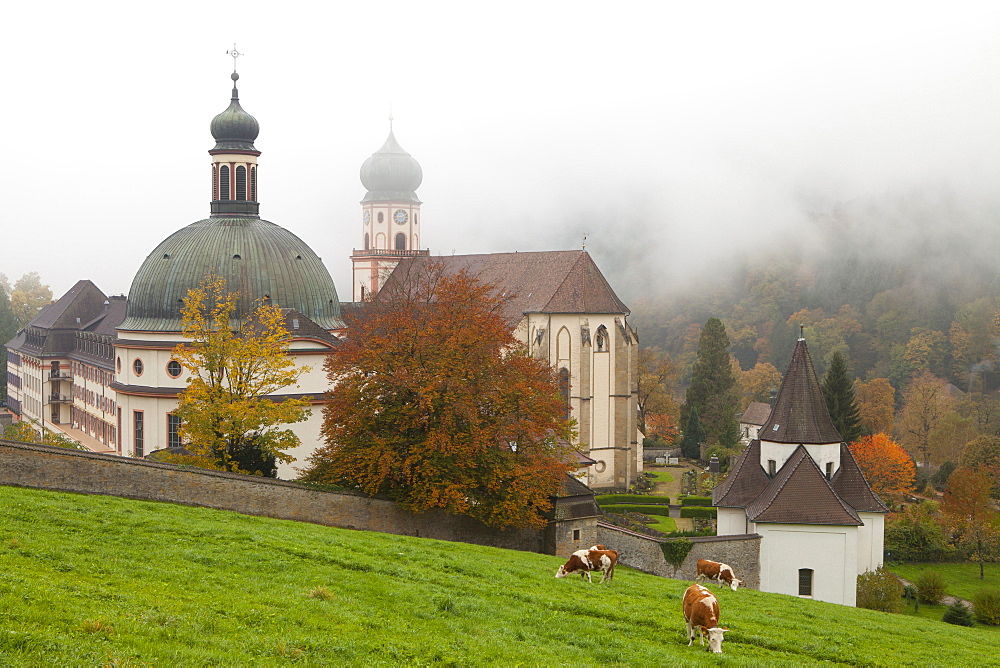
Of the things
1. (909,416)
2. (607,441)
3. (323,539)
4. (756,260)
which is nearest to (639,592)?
(323,539)

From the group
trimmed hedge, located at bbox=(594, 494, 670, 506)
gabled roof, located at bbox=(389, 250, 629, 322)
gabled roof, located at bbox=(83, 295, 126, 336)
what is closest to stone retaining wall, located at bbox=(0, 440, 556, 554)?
trimmed hedge, located at bbox=(594, 494, 670, 506)

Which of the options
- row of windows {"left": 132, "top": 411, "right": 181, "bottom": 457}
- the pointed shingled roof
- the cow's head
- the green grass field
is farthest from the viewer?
the green grass field

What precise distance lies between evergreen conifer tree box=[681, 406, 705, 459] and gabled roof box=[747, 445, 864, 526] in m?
33.2

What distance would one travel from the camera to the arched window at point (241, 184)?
43.0 metres

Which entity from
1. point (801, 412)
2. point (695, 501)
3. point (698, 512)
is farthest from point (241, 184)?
point (695, 501)

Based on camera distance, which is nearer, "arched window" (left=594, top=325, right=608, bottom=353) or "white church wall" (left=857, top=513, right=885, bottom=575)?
"white church wall" (left=857, top=513, right=885, bottom=575)

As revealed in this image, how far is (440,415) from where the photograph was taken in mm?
25984

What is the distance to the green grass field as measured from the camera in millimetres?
39188

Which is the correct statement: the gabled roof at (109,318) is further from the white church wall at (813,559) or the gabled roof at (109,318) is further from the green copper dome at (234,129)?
the white church wall at (813,559)

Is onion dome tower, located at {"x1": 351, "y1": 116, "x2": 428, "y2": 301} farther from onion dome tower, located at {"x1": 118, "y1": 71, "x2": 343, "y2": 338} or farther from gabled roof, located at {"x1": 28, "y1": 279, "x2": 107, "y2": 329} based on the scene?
onion dome tower, located at {"x1": 118, "y1": 71, "x2": 343, "y2": 338}

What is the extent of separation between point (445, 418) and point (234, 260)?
1685 cm

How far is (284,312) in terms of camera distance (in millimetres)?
38812

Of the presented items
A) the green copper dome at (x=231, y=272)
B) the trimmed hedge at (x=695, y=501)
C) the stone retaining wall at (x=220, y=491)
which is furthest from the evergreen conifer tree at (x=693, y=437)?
the stone retaining wall at (x=220, y=491)

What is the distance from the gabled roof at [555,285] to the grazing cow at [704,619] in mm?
36996
